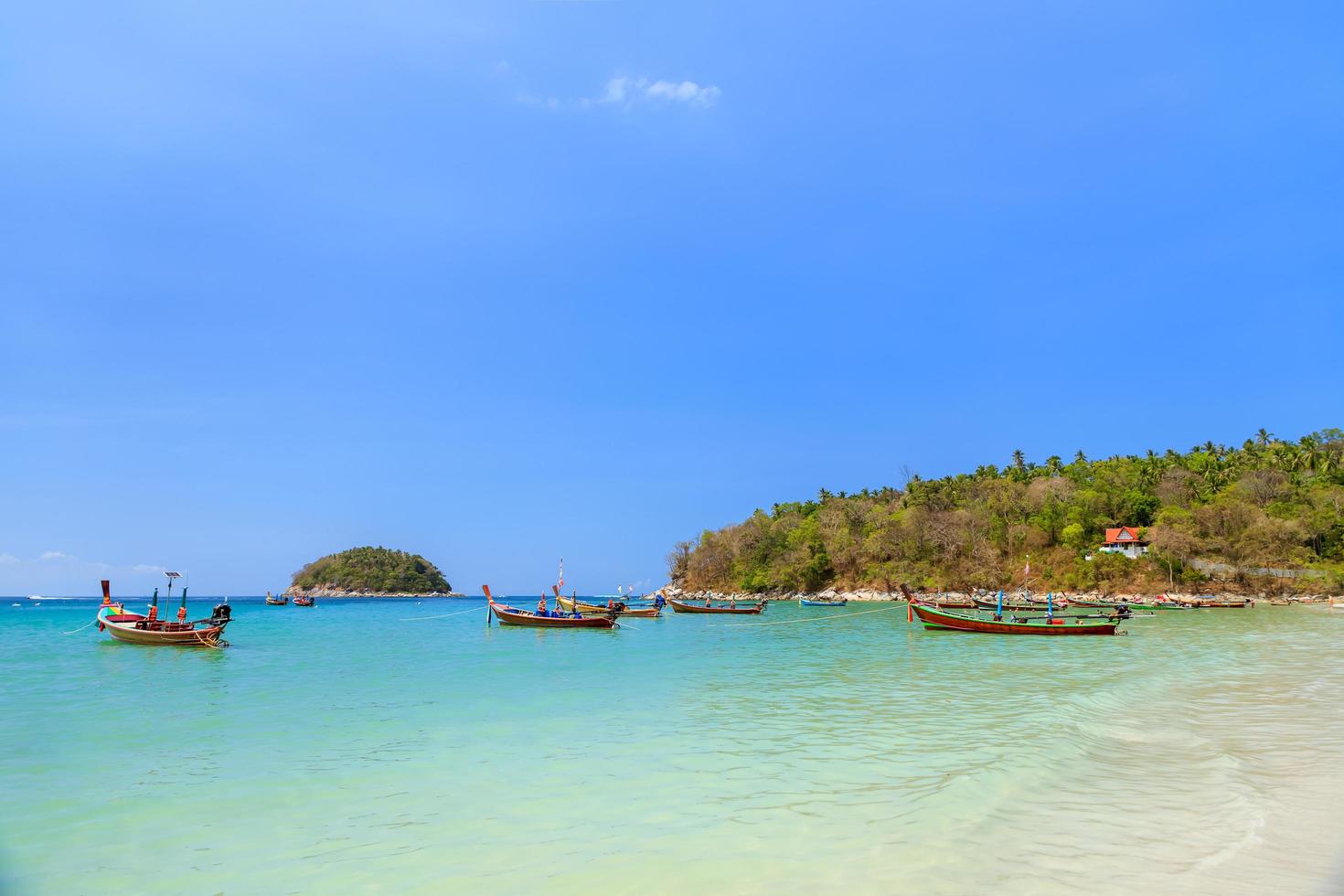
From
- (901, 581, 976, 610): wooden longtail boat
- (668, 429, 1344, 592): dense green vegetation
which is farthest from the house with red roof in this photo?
(901, 581, 976, 610): wooden longtail boat

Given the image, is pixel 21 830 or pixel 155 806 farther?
pixel 155 806

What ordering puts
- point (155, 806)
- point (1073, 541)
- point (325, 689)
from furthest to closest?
point (1073, 541) → point (325, 689) → point (155, 806)

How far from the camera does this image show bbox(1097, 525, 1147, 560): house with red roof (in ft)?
203

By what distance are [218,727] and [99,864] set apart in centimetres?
645

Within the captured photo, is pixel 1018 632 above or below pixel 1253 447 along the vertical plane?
below

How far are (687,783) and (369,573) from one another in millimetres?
180730

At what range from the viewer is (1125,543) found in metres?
62.5

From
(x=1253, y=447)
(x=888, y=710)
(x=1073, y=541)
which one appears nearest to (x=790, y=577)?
(x=1073, y=541)

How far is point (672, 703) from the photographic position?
45.2 ft

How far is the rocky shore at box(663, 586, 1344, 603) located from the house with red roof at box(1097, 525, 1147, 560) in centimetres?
428

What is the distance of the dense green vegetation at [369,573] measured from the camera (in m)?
171

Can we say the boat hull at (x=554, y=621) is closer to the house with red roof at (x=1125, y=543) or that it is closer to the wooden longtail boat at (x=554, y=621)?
the wooden longtail boat at (x=554, y=621)

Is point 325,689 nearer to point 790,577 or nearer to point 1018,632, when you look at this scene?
point 1018,632

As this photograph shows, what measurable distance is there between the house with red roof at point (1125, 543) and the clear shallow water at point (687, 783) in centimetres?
5115
